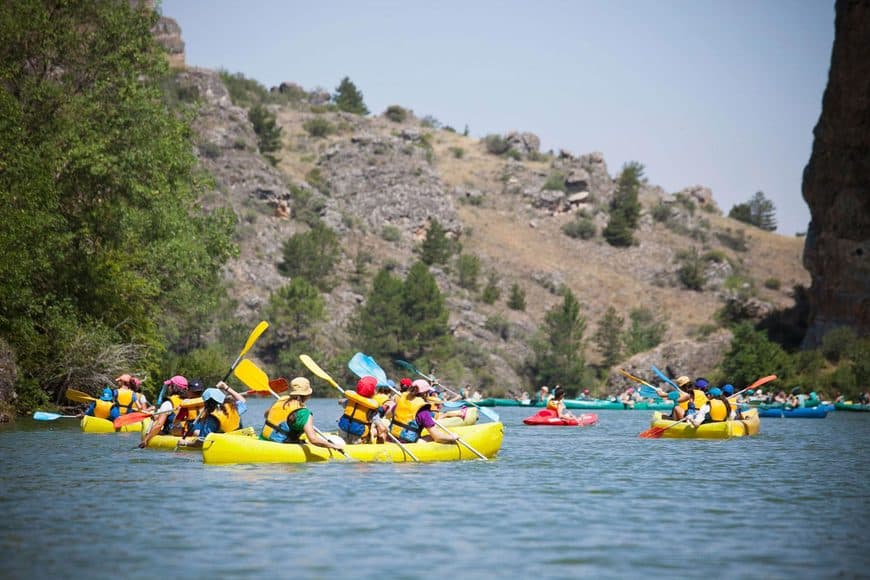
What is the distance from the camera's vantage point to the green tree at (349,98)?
124519 millimetres

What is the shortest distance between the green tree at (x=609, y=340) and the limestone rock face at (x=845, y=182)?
21.6 meters

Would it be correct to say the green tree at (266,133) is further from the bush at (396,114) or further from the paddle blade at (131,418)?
the paddle blade at (131,418)

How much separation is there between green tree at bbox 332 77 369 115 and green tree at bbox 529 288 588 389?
55.8 m

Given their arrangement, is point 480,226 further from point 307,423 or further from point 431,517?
point 431,517

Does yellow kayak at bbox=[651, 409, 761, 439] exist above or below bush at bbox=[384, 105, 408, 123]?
below

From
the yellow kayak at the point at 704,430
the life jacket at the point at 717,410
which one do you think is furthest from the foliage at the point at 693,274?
the life jacket at the point at 717,410

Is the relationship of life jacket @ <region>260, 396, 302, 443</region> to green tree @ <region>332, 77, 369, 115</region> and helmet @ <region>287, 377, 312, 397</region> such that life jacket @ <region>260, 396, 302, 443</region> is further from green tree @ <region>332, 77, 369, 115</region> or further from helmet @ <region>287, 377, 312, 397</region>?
green tree @ <region>332, 77, 369, 115</region>

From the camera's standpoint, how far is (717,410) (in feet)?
80.2

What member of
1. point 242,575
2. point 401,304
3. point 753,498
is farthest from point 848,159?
point 242,575

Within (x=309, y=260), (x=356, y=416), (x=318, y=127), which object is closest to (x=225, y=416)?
(x=356, y=416)

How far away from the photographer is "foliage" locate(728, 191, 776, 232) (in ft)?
388

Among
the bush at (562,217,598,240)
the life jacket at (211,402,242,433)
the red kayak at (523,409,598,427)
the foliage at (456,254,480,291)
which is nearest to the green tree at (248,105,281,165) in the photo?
the foliage at (456,254,480,291)

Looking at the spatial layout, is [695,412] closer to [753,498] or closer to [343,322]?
[753,498]

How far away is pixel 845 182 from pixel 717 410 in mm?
31652
